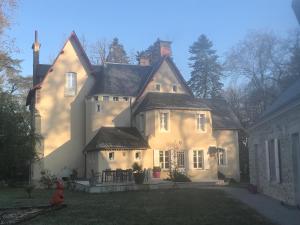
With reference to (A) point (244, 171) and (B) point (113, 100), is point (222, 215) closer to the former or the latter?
(B) point (113, 100)

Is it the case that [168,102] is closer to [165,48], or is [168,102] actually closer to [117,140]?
[117,140]

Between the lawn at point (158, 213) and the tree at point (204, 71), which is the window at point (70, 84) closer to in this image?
the lawn at point (158, 213)

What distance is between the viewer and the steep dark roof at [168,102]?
115ft

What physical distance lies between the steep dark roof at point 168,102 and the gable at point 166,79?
577mm

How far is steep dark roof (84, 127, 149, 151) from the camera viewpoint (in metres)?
33.4

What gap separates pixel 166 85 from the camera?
38.4 meters

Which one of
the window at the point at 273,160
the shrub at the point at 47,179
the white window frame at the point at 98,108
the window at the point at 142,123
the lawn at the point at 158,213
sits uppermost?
the white window frame at the point at 98,108

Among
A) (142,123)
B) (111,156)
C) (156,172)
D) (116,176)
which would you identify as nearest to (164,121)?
(142,123)

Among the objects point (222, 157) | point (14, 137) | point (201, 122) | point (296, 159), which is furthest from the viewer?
point (222, 157)

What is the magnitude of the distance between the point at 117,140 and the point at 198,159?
6.61 meters

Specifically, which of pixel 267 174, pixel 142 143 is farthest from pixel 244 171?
pixel 267 174

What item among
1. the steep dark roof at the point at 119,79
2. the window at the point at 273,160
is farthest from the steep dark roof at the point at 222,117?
the window at the point at 273,160

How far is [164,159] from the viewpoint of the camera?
35.1m

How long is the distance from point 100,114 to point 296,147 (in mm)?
22079
